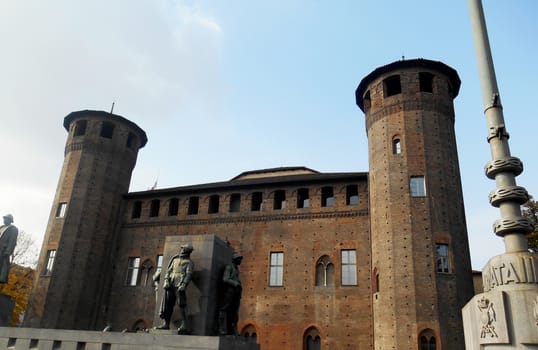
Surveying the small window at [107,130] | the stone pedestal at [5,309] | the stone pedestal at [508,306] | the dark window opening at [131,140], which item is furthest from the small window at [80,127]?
the stone pedestal at [508,306]

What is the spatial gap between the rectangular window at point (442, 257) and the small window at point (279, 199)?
30.0 ft

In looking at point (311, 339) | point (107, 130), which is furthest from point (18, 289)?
point (311, 339)

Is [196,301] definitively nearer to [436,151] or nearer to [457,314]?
[457,314]

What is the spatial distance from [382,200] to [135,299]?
50.9 feet

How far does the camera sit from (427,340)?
17.6 meters

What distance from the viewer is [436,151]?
21.0m

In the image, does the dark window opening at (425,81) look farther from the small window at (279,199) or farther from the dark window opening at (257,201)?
the dark window opening at (257,201)

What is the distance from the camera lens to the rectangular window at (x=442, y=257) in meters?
18.8

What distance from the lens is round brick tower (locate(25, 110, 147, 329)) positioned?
24750 mm

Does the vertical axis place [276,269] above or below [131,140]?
below

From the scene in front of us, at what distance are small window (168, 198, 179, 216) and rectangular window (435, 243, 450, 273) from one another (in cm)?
1603

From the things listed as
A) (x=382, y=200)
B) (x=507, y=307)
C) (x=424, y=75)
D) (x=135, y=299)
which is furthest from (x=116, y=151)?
(x=507, y=307)

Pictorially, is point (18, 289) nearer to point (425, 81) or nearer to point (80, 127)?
point (80, 127)

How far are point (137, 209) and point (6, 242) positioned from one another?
48.3ft
